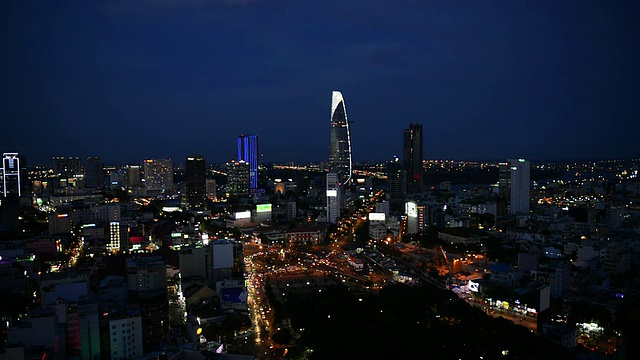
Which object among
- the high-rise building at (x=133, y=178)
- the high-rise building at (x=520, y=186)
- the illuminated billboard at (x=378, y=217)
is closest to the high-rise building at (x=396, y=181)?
the high-rise building at (x=520, y=186)

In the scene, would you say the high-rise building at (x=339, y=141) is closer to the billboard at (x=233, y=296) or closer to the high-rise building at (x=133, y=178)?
the high-rise building at (x=133, y=178)

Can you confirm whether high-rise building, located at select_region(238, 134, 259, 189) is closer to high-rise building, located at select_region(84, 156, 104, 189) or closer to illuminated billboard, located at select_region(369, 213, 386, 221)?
high-rise building, located at select_region(84, 156, 104, 189)

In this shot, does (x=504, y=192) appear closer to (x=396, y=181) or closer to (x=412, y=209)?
(x=396, y=181)

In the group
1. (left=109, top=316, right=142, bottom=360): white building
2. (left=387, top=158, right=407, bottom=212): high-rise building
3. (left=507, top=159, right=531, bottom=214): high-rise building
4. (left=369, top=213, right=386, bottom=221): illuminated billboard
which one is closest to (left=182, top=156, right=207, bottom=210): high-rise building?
(left=369, top=213, right=386, bottom=221): illuminated billboard

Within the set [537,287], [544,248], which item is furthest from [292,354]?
[544,248]

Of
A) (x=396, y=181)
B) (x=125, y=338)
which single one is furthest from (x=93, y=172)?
(x=125, y=338)

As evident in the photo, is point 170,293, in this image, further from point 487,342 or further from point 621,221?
point 621,221
